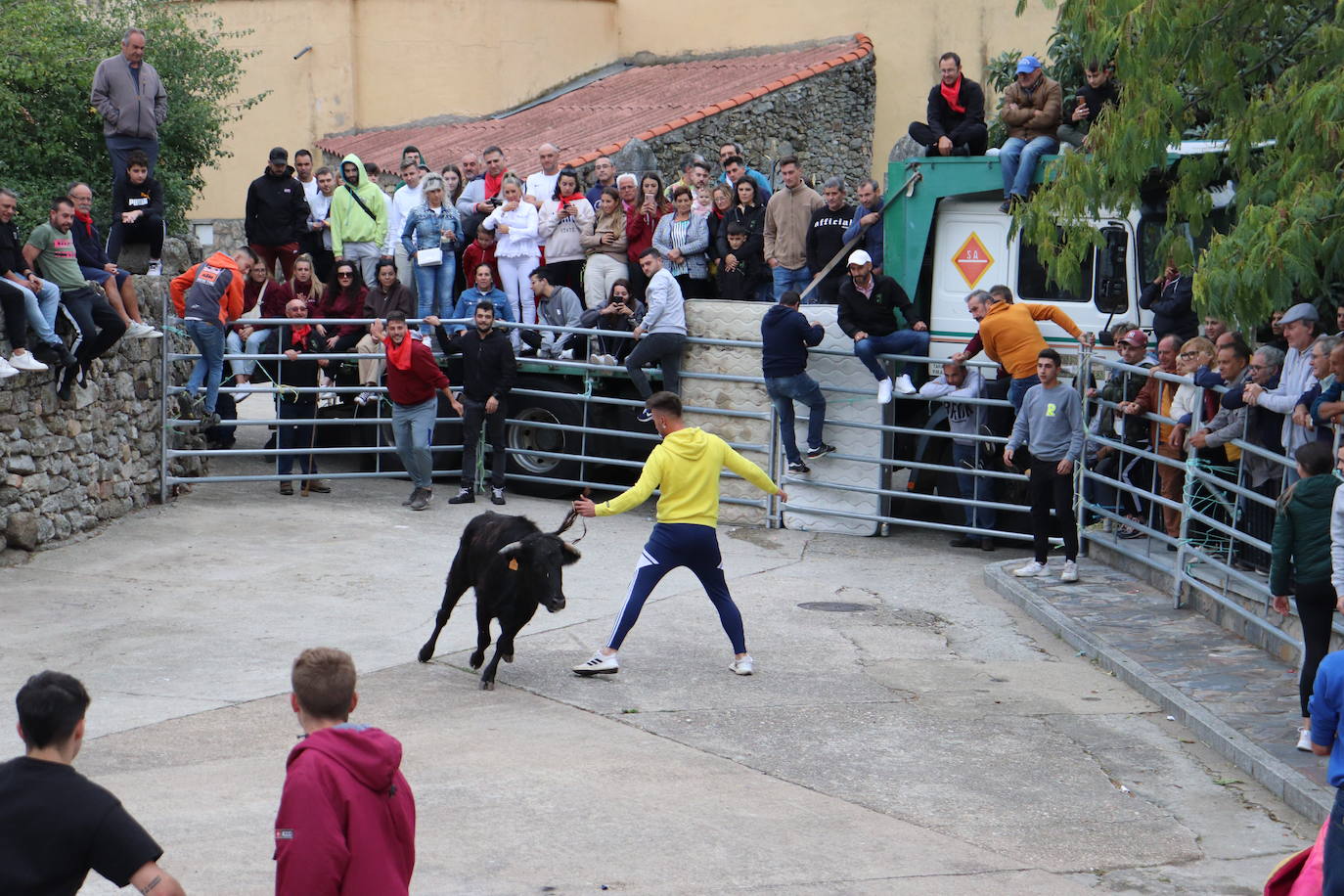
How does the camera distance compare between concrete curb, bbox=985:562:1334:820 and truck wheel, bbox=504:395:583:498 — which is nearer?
concrete curb, bbox=985:562:1334:820

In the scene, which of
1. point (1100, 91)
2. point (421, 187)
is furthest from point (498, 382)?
point (1100, 91)

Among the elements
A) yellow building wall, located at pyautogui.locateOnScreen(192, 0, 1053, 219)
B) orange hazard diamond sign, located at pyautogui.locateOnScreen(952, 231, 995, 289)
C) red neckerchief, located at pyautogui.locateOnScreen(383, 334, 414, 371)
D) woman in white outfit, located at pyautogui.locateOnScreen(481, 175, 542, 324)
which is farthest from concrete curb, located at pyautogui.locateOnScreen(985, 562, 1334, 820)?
yellow building wall, located at pyautogui.locateOnScreen(192, 0, 1053, 219)

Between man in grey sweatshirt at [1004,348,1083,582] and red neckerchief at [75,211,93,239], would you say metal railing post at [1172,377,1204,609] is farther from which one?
red neckerchief at [75,211,93,239]

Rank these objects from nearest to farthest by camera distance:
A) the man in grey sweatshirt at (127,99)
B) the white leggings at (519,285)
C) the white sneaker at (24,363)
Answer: the white sneaker at (24,363) → the man in grey sweatshirt at (127,99) → the white leggings at (519,285)

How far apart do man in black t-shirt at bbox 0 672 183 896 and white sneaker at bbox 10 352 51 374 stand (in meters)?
8.15

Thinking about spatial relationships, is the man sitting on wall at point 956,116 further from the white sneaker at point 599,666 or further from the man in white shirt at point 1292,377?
the white sneaker at point 599,666

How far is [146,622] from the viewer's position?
33.4ft

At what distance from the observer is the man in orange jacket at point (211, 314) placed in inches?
544

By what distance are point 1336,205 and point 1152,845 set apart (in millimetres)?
3523

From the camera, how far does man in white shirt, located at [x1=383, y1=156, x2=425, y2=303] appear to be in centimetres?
1606

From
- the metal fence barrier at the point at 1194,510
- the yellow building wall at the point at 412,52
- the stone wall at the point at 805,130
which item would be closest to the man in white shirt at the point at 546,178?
the stone wall at the point at 805,130

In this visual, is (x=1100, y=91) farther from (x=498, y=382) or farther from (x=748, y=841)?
(x=748, y=841)

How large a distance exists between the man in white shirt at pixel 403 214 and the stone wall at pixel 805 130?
4.01 m

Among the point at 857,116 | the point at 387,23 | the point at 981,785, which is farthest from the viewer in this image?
the point at 387,23
